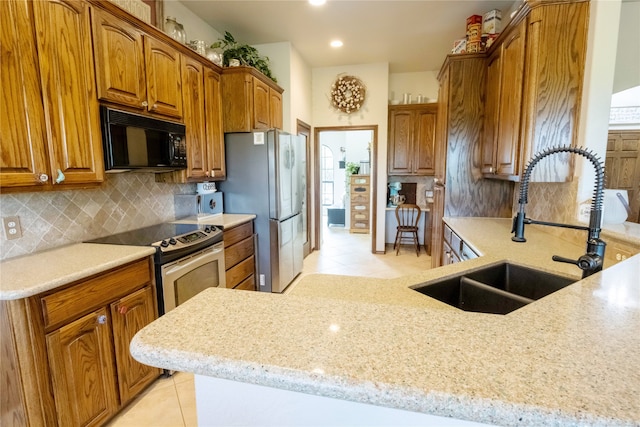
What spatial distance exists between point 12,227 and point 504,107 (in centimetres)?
321

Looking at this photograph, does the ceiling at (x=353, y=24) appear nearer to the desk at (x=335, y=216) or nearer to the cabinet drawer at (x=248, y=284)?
the cabinet drawer at (x=248, y=284)

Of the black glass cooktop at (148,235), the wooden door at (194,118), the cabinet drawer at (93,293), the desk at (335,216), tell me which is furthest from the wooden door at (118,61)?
the desk at (335,216)

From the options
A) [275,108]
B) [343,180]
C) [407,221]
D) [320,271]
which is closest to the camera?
[275,108]

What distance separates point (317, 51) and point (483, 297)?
12.5 feet

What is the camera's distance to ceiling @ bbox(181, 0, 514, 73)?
114 inches

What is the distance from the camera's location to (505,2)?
9.15 feet

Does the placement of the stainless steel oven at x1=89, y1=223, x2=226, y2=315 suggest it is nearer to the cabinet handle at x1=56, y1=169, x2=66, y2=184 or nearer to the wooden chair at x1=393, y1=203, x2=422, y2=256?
the cabinet handle at x1=56, y1=169, x2=66, y2=184

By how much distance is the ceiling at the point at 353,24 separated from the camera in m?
2.89

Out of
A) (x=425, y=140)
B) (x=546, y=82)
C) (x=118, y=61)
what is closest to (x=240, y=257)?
(x=118, y=61)

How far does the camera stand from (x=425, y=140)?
4762 mm

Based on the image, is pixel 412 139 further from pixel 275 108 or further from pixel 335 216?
pixel 335 216

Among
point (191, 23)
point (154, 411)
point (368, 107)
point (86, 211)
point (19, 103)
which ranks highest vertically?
point (191, 23)

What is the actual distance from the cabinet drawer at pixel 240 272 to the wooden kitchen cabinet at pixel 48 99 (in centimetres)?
129

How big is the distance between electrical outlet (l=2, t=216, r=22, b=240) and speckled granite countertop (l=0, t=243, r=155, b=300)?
0.40 feet
